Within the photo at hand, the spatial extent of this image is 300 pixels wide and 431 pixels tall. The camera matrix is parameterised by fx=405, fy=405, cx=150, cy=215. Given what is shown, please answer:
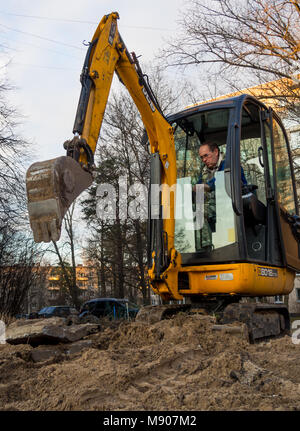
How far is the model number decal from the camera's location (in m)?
5.44

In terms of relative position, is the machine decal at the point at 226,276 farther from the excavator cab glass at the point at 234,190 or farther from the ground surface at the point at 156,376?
the ground surface at the point at 156,376

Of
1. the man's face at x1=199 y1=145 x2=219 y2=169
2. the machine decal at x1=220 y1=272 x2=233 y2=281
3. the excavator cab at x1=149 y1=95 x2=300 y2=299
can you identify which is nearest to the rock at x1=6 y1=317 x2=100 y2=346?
the excavator cab at x1=149 y1=95 x2=300 y2=299

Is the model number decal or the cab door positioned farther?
the cab door

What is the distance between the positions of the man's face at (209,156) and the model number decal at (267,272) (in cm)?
163

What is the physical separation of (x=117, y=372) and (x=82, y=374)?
260 mm

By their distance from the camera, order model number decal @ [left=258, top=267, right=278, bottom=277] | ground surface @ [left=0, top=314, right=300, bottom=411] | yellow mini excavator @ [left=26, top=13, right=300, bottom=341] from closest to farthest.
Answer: ground surface @ [left=0, top=314, right=300, bottom=411], yellow mini excavator @ [left=26, top=13, right=300, bottom=341], model number decal @ [left=258, top=267, right=278, bottom=277]

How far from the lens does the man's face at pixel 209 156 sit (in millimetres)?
5922

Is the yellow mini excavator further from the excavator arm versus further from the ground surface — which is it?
the ground surface

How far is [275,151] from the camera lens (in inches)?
260

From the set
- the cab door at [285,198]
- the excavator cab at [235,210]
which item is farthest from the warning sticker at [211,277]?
the cab door at [285,198]

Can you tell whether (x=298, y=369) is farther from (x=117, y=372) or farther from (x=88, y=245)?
(x=88, y=245)

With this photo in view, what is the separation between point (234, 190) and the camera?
202 inches

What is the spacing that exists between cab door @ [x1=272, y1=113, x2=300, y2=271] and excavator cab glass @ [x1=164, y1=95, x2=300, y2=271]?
2cm

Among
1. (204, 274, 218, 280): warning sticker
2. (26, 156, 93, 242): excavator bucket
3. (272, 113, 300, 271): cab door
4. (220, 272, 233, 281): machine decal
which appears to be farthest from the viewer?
(272, 113, 300, 271): cab door
